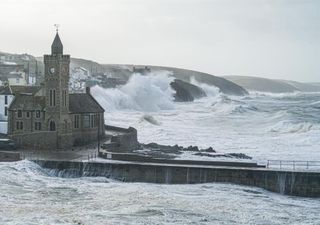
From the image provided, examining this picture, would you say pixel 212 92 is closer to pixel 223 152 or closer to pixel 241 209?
pixel 223 152

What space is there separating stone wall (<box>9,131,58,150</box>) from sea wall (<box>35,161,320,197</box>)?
5.29 meters

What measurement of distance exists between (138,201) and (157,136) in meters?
26.7

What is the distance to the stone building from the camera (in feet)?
124

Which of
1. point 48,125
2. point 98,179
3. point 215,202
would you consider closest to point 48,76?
point 48,125

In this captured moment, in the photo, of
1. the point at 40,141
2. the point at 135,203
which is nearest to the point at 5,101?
the point at 40,141

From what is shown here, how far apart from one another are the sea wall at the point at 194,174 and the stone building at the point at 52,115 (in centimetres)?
562

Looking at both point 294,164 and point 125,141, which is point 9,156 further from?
point 294,164

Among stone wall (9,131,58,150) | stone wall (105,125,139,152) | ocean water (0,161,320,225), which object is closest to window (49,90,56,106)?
stone wall (9,131,58,150)

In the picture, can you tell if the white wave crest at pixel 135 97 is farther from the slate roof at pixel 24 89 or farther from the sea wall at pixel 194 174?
the sea wall at pixel 194 174

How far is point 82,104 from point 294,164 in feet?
51.6

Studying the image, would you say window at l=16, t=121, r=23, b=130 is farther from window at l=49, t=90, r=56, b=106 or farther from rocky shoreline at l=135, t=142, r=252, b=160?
rocky shoreline at l=135, t=142, r=252, b=160

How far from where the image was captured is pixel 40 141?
124 feet

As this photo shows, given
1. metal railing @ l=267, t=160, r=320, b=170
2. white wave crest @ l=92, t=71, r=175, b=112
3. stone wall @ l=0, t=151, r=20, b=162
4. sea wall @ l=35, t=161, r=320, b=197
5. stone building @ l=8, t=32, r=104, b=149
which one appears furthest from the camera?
white wave crest @ l=92, t=71, r=175, b=112

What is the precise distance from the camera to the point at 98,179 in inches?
1211
